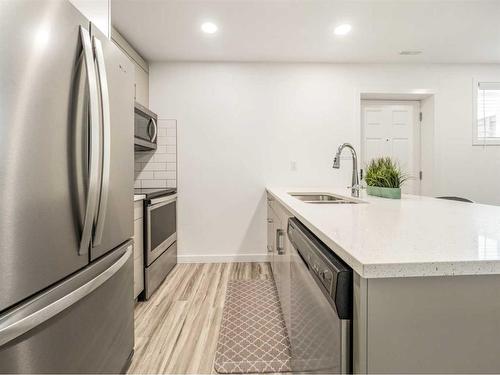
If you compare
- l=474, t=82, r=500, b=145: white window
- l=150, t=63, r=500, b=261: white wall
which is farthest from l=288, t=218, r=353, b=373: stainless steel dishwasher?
l=474, t=82, r=500, b=145: white window

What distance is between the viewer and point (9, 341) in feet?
2.14

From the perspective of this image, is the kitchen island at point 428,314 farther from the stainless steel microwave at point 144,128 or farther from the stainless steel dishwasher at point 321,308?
the stainless steel microwave at point 144,128

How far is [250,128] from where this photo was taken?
329 centimetres

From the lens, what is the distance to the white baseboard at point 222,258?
324 centimetres

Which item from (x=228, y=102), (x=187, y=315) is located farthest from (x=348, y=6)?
(x=187, y=315)

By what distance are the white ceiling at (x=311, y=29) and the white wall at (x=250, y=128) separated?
7.0 inches

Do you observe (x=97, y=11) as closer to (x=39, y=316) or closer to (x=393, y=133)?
(x=39, y=316)

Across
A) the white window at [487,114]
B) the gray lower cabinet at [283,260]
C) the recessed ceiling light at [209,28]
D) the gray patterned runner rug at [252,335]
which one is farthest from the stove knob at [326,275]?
the white window at [487,114]

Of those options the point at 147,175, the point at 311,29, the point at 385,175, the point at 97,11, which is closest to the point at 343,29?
the point at 311,29

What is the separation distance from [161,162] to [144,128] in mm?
577

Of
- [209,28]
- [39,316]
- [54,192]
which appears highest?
[209,28]

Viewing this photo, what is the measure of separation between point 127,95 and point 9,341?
1111mm

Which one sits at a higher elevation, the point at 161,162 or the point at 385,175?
the point at 161,162

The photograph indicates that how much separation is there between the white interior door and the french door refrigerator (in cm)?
320
